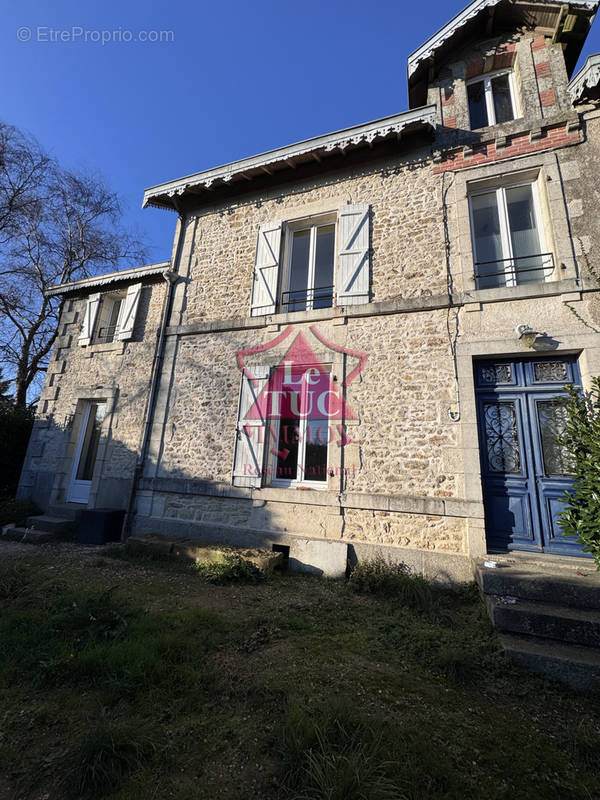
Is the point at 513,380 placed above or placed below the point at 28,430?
above

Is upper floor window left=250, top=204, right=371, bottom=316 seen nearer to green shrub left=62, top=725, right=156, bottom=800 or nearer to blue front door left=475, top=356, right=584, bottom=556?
blue front door left=475, top=356, right=584, bottom=556

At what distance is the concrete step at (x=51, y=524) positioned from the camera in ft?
19.7

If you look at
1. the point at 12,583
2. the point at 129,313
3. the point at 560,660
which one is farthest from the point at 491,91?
the point at 12,583

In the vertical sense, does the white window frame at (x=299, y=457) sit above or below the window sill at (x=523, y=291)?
below

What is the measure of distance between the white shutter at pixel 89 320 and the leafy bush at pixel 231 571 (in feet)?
Answer: 18.4

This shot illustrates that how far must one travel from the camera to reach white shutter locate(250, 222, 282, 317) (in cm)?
586

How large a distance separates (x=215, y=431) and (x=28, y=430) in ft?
17.0

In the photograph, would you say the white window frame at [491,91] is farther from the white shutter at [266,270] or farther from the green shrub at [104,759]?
the green shrub at [104,759]

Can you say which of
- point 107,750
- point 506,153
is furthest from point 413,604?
point 506,153

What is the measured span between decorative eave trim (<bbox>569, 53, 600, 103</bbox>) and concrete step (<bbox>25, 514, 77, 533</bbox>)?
991cm

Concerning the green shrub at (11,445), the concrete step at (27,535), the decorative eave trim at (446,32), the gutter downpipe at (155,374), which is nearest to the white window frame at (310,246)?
the gutter downpipe at (155,374)

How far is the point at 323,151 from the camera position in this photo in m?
5.76

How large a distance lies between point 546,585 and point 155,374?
236 inches

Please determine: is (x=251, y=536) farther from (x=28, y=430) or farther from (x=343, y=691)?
(x=28, y=430)
